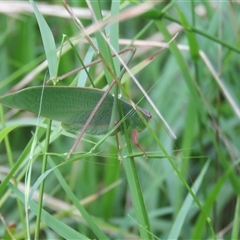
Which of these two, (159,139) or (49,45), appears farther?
(159,139)

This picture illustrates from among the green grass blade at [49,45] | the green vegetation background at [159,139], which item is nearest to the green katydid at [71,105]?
the green grass blade at [49,45]

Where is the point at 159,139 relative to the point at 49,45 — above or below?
below

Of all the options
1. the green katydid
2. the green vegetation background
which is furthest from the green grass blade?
the green vegetation background

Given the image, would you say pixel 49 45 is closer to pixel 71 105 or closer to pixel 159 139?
pixel 71 105

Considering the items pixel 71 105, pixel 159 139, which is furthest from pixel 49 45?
pixel 159 139

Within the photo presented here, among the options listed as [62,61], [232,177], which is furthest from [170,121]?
[232,177]

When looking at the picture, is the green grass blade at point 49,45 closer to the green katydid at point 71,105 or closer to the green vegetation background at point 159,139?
the green katydid at point 71,105

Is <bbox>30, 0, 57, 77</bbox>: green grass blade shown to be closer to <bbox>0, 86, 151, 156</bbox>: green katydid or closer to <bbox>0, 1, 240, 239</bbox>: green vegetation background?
<bbox>0, 86, 151, 156</bbox>: green katydid

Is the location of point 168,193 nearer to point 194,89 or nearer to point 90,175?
point 90,175
